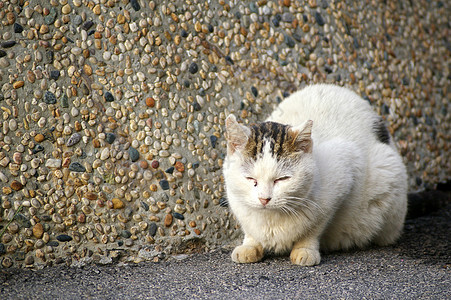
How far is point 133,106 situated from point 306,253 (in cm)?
173

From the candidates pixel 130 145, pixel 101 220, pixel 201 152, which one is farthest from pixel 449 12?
pixel 101 220

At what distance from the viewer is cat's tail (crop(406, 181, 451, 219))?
492 cm

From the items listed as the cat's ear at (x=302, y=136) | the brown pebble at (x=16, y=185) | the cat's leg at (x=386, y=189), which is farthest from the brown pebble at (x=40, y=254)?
the cat's leg at (x=386, y=189)

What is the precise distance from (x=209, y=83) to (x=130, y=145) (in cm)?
88

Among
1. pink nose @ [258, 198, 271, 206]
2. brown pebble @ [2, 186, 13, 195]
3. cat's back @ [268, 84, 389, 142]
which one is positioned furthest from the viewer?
cat's back @ [268, 84, 389, 142]

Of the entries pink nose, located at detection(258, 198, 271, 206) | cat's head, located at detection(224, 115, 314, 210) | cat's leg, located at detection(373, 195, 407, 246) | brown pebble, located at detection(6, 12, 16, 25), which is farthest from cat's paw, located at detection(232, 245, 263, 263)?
brown pebble, located at detection(6, 12, 16, 25)

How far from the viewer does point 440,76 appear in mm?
5918

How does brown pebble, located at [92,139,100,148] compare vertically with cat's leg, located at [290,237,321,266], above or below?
above

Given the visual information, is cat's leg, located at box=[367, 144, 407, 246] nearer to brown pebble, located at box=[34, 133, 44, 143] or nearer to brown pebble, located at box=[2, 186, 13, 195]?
brown pebble, located at box=[34, 133, 44, 143]

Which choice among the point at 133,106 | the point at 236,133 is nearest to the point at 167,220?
the point at 133,106

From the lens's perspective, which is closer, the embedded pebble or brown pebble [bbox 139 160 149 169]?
the embedded pebble

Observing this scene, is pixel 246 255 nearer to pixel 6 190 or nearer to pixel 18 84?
pixel 6 190

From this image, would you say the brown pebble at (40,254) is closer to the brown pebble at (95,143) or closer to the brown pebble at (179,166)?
the brown pebble at (95,143)

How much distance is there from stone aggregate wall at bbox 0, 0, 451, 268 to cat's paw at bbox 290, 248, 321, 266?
793 mm
